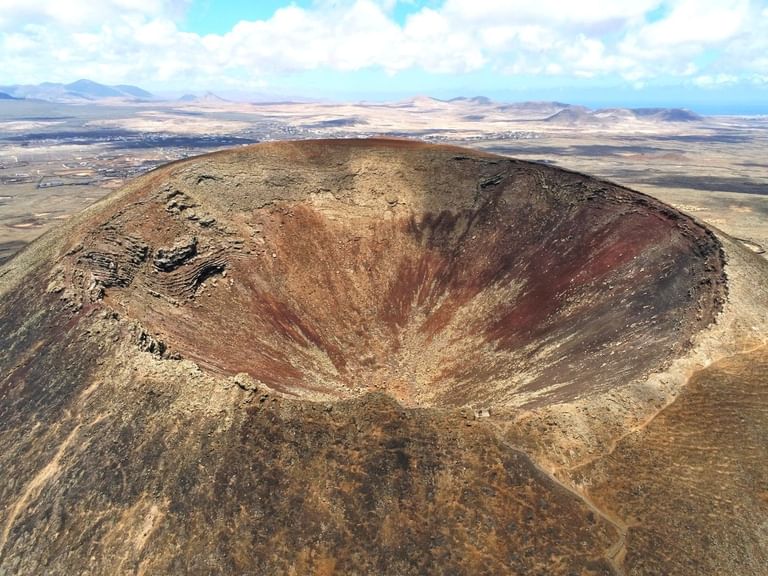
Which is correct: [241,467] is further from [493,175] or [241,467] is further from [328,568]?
[493,175]

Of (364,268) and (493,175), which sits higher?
(493,175)

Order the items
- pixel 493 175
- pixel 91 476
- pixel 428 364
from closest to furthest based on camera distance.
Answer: pixel 91 476
pixel 428 364
pixel 493 175

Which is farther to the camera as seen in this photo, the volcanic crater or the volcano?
the volcanic crater

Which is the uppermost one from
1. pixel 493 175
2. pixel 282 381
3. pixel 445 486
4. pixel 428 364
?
pixel 493 175

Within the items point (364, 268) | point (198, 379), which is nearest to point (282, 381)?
point (198, 379)

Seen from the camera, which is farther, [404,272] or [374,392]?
[404,272]

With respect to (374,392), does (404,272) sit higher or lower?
lower

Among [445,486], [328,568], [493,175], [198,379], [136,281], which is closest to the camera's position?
[328,568]

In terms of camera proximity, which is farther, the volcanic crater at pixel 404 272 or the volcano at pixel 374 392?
the volcanic crater at pixel 404 272
